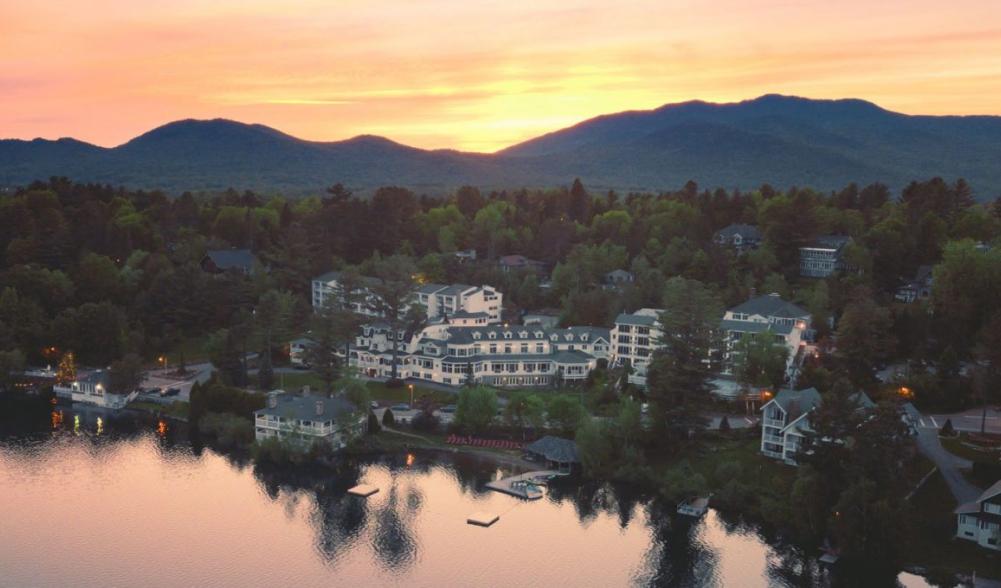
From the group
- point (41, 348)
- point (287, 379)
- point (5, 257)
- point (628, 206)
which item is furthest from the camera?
point (628, 206)

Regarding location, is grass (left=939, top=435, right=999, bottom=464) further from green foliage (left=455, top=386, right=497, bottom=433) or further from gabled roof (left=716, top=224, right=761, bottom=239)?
gabled roof (left=716, top=224, right=761, bottom=239)

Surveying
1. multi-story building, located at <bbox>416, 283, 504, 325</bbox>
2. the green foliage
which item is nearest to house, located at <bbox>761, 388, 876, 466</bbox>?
the green foliage

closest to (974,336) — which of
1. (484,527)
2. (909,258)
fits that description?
(909,258)

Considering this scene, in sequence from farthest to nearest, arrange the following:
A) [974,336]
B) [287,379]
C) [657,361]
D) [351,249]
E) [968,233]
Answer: [351,249] → [968,233] → [287,379] → [974,336] → [657,361]

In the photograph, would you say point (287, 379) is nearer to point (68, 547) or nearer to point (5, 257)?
point (68, 547)

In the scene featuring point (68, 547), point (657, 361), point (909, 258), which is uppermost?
point (909, 258)

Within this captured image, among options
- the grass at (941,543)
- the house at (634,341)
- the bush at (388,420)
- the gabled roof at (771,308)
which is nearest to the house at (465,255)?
the house at (634,341)

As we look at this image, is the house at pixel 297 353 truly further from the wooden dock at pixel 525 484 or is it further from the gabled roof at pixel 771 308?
the gabled roof at pixel 771 308
